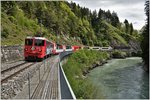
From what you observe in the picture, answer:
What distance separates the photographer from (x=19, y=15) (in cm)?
6856

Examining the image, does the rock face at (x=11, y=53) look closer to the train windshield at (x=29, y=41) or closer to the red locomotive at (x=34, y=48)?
the red locomotive at (x=34, y=48)

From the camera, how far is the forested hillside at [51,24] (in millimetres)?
55228

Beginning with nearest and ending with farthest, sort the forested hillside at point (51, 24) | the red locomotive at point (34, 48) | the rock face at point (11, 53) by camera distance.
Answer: the rock face at point (11, 53) < the red locomotive at point (34, 48) < the forested hillside at point (51, 24)

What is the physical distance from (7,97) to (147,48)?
51.6m

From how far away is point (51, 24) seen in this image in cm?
10012

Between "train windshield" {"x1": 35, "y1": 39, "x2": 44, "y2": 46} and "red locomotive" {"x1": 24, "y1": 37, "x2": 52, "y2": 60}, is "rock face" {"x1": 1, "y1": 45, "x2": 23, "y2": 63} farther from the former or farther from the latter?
"train windshield" {"x1": 35, "y1": 39, "x2": 44, "y2": 46}

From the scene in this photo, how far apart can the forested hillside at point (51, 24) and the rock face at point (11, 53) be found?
266 centimetres

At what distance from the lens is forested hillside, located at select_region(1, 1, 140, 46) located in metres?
55.2

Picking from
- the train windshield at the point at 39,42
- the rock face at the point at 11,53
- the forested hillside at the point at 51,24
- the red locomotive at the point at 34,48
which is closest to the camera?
the rock face at the point at 11,53

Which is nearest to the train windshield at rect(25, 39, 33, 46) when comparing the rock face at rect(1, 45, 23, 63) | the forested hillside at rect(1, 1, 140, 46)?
the rock face at rect(1, 45, 23, 63)

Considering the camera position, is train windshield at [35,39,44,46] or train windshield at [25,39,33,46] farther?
train windshield at [35,39,44,46]

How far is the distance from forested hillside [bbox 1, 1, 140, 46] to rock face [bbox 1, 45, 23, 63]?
2663mm

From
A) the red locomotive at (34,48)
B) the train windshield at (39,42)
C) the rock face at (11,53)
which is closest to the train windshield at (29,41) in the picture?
the red locomotive at (34,48)

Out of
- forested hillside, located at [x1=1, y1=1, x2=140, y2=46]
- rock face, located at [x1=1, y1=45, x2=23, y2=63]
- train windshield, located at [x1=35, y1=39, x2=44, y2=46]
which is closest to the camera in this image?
rock face, located at [x1=1, y1=45, x2=23, y2=63]
